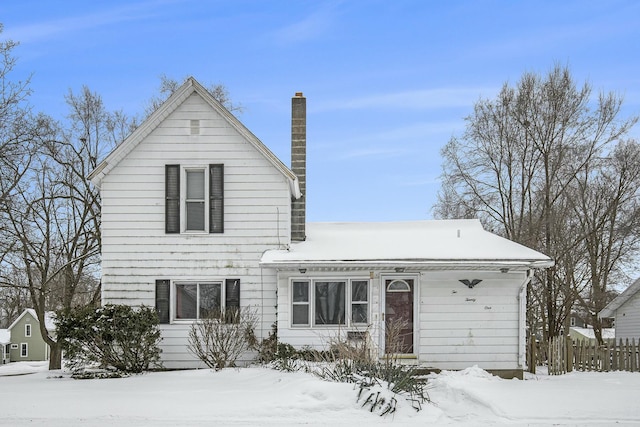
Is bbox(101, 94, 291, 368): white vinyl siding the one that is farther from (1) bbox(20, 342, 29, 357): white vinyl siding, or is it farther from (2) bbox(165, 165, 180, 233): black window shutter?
(1) bbox(20, 342, 29, 357): white vinyl siding

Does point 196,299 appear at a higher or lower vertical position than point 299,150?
lower

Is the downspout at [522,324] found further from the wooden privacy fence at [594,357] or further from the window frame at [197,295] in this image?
the window frame at [197,295]

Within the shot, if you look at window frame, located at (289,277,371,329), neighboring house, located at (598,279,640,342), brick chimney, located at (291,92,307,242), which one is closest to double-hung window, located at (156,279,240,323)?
window frame, located at (289,277,371,329)

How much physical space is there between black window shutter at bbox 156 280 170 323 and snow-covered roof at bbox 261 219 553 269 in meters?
2.83

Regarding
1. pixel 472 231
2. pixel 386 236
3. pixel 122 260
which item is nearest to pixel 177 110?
pixel 122 260

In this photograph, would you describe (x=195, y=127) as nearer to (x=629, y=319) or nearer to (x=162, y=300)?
(x=162, y=300)

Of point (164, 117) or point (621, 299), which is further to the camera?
point (621, 299)

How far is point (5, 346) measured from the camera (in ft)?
227

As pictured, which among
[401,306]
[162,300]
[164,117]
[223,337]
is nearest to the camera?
[223,337]

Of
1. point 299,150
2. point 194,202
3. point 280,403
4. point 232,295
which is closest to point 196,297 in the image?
point 232,295

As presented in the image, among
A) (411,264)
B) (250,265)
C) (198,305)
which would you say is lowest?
(198,305)

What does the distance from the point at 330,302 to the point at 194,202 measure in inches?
177

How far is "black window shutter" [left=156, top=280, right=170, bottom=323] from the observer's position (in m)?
17.4

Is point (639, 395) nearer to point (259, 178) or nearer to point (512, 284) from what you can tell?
point (512, 284)
